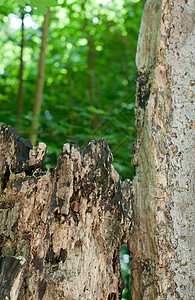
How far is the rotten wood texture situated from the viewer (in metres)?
1.08

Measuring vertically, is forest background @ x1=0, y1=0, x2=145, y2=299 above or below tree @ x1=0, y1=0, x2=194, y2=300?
above

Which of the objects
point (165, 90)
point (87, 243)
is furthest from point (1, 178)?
point (165, 90)

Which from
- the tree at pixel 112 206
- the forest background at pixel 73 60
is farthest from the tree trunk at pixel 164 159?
the forest background at pixel 73 60

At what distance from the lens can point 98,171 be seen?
1183mm

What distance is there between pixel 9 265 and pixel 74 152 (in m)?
0.45

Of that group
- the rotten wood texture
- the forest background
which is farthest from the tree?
the forest background

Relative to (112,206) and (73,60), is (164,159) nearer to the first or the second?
(112,206)

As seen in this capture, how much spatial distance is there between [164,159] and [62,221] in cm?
47

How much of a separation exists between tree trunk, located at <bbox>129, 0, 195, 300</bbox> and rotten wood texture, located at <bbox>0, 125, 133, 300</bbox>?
0.31 ft

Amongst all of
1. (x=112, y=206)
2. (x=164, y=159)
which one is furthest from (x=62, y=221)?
(x=164, y=159)

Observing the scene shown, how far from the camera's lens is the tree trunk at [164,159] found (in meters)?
1.16

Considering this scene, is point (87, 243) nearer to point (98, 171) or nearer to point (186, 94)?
point (98, 171)

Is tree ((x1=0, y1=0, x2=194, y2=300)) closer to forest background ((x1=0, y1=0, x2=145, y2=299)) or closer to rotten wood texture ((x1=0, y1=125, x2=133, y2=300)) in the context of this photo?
rotten wood texture ((x1=0, y1=125, x2=133, y2=300))

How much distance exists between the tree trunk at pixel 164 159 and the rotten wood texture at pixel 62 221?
94mm
